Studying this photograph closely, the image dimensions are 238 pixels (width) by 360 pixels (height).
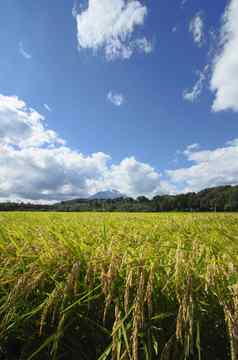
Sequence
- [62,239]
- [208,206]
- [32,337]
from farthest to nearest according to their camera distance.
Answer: [208,206]
[62,239]
[32,337]

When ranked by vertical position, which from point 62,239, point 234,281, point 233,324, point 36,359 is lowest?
point 36,359

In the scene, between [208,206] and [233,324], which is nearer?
[233,324]

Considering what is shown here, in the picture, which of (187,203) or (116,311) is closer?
(116,311)

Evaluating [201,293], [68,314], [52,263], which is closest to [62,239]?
[52,263]

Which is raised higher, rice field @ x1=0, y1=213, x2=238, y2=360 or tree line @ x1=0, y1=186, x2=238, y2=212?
tree line @ x1=0, y1=186, x2=238, y2=212

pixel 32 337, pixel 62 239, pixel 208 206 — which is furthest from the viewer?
pixel 208 206

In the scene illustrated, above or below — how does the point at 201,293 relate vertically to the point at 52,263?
below

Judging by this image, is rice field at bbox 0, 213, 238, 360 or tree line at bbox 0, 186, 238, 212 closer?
rice field at bbox 0, 213, 238, 360

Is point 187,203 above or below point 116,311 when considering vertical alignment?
above

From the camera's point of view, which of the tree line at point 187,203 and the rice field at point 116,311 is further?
the tree line at point 187,203

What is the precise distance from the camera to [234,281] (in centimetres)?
221

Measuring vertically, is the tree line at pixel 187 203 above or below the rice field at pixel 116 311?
above

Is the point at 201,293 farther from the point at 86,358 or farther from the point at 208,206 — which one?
the point at 208,206

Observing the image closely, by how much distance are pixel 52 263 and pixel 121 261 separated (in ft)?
2.13
